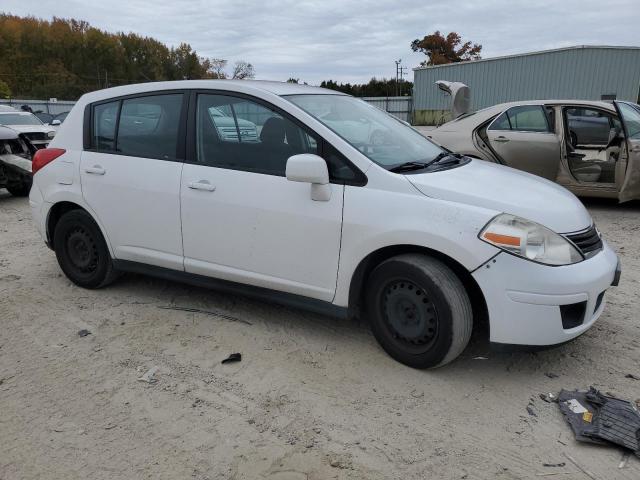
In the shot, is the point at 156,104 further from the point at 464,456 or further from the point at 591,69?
the point at 591,69

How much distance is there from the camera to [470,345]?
3.64 meters

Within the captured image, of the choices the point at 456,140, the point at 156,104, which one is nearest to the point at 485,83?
the point at 456,140

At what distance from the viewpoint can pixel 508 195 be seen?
3182 mm

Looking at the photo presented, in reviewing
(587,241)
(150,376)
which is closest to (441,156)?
(587,241)

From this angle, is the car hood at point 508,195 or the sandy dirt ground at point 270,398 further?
the car hood at point 508,195

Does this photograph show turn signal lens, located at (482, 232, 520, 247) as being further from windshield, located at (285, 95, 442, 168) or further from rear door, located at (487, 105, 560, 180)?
rear door, located at (487, 105, 560, 180)

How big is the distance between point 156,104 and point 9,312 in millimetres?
2073

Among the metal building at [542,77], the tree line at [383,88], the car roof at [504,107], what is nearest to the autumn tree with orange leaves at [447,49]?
the tree line at [383,88]

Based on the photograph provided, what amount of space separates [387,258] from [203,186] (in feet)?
4.61

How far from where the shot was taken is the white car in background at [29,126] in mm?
11289

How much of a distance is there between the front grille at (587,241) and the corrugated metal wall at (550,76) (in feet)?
90.9

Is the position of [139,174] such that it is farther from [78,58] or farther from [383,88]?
[78,58]

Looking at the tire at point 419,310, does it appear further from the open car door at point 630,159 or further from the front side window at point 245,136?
the open car door at point 630,159

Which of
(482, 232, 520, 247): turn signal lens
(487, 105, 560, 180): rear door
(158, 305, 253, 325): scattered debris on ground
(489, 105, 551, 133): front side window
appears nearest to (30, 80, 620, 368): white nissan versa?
(482, 232, 520, 247): turn signal lens
